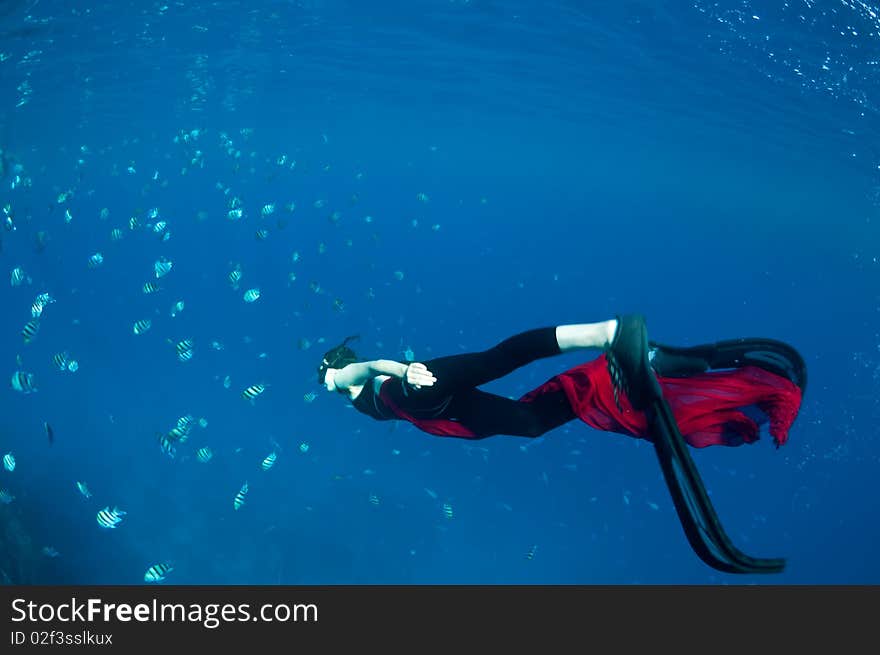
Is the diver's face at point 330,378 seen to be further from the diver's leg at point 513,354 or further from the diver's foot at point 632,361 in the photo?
the diver's foot at point 632,361

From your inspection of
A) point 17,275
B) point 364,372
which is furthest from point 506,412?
point 17,275

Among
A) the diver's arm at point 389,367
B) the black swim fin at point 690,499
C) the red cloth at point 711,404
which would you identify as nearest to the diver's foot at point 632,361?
the black swim fin at point 690,499

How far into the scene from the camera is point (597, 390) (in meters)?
5.17

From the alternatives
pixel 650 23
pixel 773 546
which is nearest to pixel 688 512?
pixel 650 23

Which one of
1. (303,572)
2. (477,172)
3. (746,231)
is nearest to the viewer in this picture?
(303,572)

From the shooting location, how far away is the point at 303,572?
1413 centimetres

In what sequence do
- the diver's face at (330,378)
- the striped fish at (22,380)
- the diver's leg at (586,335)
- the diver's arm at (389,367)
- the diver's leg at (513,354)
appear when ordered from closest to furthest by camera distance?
the diver's leg at (586,335) < the diver's leg at (513,354) < the diver's arm at (389,367) < the diver's face at (330,378) < the striped fish at (22,380)

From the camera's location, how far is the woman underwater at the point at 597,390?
185 inches

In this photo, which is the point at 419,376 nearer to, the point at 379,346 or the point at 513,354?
the point at 513,354

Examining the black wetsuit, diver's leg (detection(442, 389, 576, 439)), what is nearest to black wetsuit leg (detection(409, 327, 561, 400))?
the black wetsuit

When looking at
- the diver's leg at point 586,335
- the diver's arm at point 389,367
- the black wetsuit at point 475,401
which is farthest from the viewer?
the diver's arm at point 389,367
